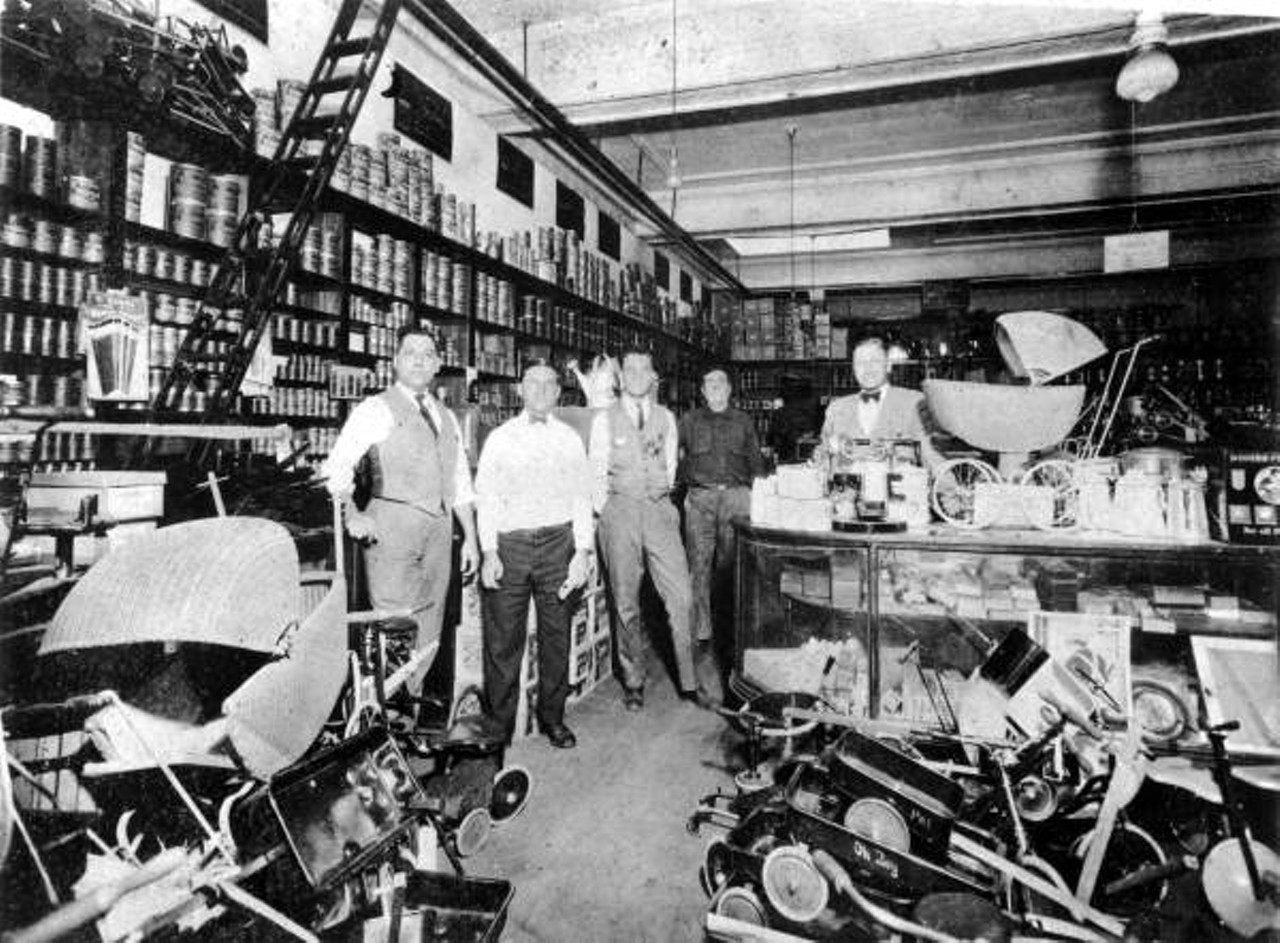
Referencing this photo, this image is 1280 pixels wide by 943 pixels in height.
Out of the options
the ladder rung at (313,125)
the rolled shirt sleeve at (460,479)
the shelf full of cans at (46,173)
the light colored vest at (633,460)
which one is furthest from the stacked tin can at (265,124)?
the light colored vest at (633,460)

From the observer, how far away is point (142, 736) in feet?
4.96

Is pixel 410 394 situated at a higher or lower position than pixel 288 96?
lower

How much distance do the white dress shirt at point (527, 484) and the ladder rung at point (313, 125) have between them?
168 cm

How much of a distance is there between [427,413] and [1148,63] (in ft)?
14.5

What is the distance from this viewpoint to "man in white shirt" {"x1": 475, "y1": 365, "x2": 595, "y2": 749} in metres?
3.31

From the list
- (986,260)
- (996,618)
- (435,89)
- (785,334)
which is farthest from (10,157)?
(986,260)

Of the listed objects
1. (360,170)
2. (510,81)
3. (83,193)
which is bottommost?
(83,193)

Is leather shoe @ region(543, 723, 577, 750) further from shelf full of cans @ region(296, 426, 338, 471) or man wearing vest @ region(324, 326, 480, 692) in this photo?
shelf full of cans @ region(296, 426, 338, 471)

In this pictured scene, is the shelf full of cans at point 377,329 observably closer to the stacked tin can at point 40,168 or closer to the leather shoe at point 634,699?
the stacked tin can at point 40,168

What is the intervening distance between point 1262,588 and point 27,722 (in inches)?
139

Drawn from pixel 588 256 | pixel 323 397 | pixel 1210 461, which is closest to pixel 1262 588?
pixel 1210 461

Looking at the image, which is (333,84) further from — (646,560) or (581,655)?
(581,655)

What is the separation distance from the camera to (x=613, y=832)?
2664 millimetres

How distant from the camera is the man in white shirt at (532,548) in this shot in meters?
3.31
